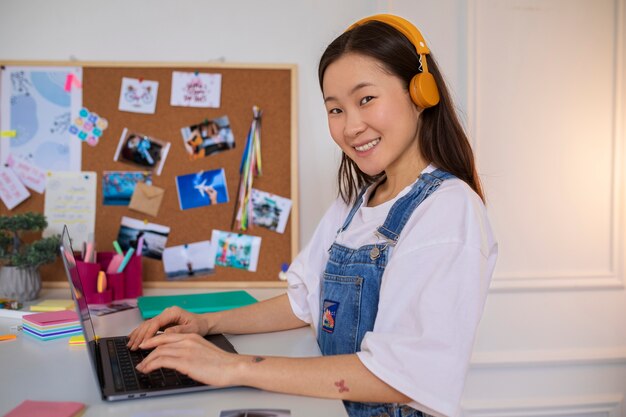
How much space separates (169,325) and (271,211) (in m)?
0.66

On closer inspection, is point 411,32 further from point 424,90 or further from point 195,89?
point 195,89

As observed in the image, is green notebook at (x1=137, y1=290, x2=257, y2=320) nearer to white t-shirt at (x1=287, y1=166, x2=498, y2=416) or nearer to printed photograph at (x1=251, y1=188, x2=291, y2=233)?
printed photograph at (x1=251, y1=188, x2=291, y2=233)

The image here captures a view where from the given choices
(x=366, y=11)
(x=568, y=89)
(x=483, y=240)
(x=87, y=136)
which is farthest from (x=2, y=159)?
(x=568, y=89)

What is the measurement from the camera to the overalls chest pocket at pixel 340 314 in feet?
3.27

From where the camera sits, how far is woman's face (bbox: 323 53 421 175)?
100 centimetres

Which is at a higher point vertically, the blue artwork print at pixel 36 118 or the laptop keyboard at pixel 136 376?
the blue artwork print at pixel 36 118

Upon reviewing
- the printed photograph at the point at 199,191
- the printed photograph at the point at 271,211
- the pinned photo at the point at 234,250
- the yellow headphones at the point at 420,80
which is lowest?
the pinned photo at the point at 234,250

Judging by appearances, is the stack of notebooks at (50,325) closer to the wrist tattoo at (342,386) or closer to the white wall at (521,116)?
the wrist tattoo at (342,386)

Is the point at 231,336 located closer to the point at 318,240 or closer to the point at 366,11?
the point at 318,240

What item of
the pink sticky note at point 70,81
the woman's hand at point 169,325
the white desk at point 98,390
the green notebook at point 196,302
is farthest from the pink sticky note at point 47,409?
the pink sticky note at point 70,81

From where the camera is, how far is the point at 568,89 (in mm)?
1629

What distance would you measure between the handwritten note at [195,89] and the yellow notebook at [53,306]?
632 millimetres

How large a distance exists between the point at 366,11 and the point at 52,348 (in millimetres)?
1209

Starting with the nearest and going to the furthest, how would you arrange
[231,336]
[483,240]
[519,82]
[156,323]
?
[483,240] < [156,323] < [231,336] < [519,82]
